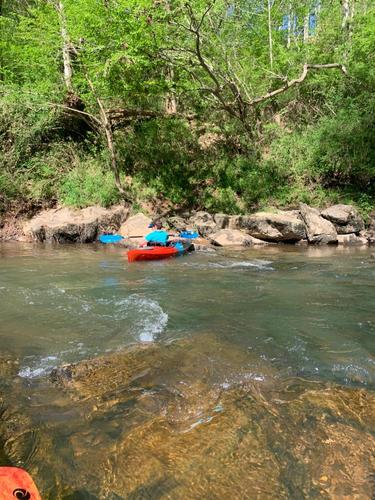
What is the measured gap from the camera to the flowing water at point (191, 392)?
88.0 inches

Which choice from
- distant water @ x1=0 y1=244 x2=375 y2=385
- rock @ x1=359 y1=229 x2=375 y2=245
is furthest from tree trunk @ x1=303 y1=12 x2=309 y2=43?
distant water @ x1=0 y1=244 x2=375 y2=385

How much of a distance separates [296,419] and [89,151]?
16604mm

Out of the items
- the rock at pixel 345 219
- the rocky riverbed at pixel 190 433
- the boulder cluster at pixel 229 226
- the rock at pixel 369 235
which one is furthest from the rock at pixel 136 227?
the rocky riverbed at pixel 190 433

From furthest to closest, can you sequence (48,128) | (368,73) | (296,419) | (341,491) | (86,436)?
(48,128) < (368,73) < (296,419) < (86,436) < (341,491)

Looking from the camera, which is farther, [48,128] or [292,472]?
[48,128]

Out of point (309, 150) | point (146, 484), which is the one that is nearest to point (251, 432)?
point (146, 484)

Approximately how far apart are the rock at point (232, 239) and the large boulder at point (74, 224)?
157 inches

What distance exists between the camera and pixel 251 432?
2604 millimetres

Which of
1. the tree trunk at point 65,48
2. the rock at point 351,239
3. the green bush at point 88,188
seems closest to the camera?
the rock at point 351,239

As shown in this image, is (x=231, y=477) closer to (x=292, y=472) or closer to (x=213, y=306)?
(x=292, y=472)

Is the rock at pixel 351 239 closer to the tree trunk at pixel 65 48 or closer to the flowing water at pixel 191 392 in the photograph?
the flowing water at pixel 191 392

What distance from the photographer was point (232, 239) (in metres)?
12.7

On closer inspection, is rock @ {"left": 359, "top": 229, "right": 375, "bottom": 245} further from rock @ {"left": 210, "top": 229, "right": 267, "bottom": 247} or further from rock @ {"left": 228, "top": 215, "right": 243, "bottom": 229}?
rock @ {"left": 228, "top": 215, "right": 243, "bottom": 229}

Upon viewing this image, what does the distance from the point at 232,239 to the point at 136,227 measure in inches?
130
